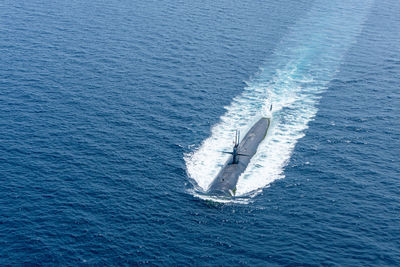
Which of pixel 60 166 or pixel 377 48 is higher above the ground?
pixel 377 48

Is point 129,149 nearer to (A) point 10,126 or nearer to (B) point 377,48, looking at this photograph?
(A) point 10,126

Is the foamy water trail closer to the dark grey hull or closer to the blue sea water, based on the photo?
the blue sea water

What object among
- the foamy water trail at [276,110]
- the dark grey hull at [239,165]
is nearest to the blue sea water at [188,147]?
the foamy water trail at [276,110]

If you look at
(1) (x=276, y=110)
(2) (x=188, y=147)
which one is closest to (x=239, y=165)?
(2) (x=188, y=147)

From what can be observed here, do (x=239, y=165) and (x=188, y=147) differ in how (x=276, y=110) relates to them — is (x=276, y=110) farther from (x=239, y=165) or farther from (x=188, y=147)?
(x=188, y=147)

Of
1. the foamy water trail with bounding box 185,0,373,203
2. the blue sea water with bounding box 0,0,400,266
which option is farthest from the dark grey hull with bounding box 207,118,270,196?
the blue sea water with bounding box 0,0,400,266

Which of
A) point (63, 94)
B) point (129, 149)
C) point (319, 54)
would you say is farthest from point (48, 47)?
point (319, 54)

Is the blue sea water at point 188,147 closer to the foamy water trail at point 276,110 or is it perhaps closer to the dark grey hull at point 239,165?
the foamy water trail at point 276,110
